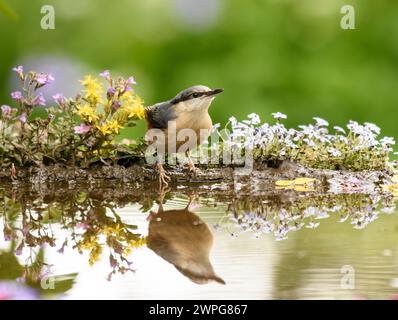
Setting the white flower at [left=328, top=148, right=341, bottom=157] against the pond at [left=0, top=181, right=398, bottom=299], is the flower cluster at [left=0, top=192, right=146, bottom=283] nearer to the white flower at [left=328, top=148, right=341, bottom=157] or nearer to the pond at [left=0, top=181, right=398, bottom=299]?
the pond at [left=0, top=181, right=398, bottom=299]

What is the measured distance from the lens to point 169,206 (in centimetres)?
361

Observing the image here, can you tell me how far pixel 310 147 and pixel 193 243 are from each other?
1.68 m

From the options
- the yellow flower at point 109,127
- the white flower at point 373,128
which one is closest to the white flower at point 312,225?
the white flower at point 373,128

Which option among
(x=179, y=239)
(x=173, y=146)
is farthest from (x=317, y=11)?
(x=179, y=239)

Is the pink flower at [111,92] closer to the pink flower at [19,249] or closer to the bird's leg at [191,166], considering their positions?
the bird's leg at [191,166]

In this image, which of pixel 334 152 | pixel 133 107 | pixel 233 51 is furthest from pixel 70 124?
pixel 233 51

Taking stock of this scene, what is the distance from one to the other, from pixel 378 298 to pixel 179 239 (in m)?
1.01

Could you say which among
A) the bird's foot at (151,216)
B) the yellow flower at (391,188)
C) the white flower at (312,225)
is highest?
the yellow flower at (391,188)

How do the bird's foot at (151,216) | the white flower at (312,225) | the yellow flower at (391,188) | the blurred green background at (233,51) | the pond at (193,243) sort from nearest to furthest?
the pond at (193,243) < the white flower at (312,225) < the bird's foot at (151,216) < the yellow flower at (391,188) < the blurred green background at (233,51)

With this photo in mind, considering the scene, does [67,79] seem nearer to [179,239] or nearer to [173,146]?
[173,146]

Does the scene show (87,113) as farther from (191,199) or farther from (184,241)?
(184,241)

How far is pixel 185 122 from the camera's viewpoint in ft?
13.6

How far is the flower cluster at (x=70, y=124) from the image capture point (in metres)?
4.21

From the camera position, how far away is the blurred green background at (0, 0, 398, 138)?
6629mm
